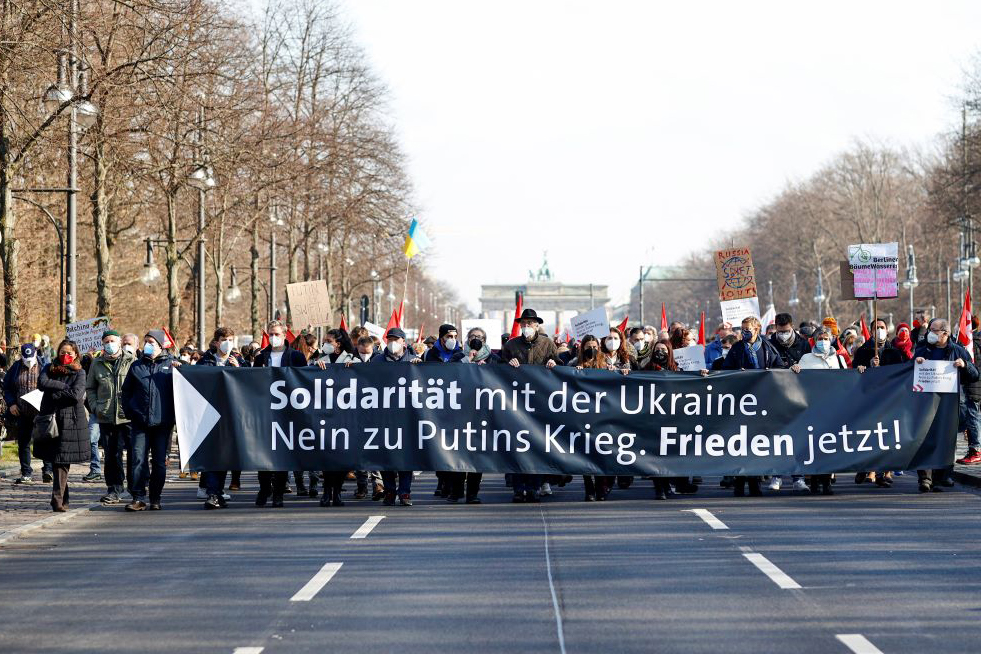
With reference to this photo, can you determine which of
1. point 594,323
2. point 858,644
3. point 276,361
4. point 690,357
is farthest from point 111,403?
point 858,644

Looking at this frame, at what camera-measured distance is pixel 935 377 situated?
16.5 metres

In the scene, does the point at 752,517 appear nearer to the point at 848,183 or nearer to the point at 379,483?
the point at 379,483

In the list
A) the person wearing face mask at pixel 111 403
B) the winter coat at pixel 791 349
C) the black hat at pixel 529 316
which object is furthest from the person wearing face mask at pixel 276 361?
the winter coat at pixel 791 349

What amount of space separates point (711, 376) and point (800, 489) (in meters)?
1.78

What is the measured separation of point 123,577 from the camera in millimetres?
10906

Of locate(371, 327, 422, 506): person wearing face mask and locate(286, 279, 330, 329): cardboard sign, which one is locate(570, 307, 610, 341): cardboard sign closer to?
locate(371, 327, 422, 506): person wearing face mask

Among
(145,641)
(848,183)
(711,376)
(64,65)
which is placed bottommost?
(145,641)

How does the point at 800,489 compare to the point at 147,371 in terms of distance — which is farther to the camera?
the point at 800,489

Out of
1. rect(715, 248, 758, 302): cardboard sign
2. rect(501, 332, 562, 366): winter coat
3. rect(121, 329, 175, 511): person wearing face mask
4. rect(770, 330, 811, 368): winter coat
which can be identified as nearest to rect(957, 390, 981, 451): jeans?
rect(770, 330, 811, 368): winter coat

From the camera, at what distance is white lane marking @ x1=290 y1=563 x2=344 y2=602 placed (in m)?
9.80

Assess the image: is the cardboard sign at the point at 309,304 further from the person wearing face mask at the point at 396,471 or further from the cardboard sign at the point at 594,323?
the person wearing face mask at the point at 396,471

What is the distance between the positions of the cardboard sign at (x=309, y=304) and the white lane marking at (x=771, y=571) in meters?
16.8

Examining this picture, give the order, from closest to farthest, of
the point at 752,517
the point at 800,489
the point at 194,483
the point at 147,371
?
the point at 752,517, the point at 147,371, the point at 800,489, the point at 194,483

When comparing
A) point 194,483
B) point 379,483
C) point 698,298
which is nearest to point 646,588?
point 379,483
